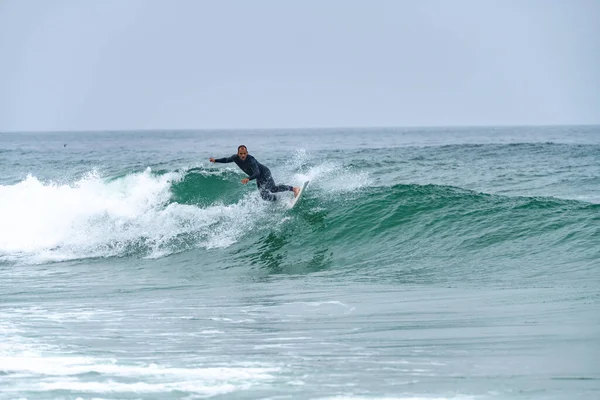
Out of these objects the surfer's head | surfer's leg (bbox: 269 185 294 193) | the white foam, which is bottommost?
the white foam

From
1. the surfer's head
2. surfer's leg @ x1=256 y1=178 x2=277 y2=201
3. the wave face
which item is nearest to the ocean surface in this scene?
the wave face

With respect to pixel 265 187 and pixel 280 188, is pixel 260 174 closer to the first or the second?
pixel 265 187

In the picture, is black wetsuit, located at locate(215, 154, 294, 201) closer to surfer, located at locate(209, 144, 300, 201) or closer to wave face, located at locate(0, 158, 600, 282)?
surfer, located at locate(209, 144, 300, 201)

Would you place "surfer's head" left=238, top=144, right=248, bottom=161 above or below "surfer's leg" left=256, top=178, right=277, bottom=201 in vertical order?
above

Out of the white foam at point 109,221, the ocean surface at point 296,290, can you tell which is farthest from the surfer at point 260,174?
the white foam at point 109,221

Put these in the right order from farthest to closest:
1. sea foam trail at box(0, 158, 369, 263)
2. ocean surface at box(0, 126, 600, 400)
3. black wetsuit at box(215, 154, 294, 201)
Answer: black wetsuit at box(215, 154, 294, 201) → sea foam trail at box(0, 158, 369, 263) → ocean surface at box(0, 126, 600, 400)

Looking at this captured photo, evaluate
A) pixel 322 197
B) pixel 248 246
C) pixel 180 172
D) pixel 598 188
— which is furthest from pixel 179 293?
pixel 598 188

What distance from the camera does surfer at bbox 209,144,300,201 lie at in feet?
49.3

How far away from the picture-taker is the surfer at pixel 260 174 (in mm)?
15041

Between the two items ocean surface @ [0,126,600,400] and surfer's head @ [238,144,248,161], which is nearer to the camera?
A: ocean surface @ [0,126,600,400]

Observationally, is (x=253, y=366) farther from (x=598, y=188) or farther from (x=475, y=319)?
(x=598, y=188)

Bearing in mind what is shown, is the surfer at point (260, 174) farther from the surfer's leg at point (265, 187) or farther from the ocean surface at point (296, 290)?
the ocean surface at point (296, 290)

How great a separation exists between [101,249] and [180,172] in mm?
5319

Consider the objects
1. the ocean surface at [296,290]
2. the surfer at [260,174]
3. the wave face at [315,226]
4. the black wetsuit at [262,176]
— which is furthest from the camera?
the black wetsuit at [262,176]
